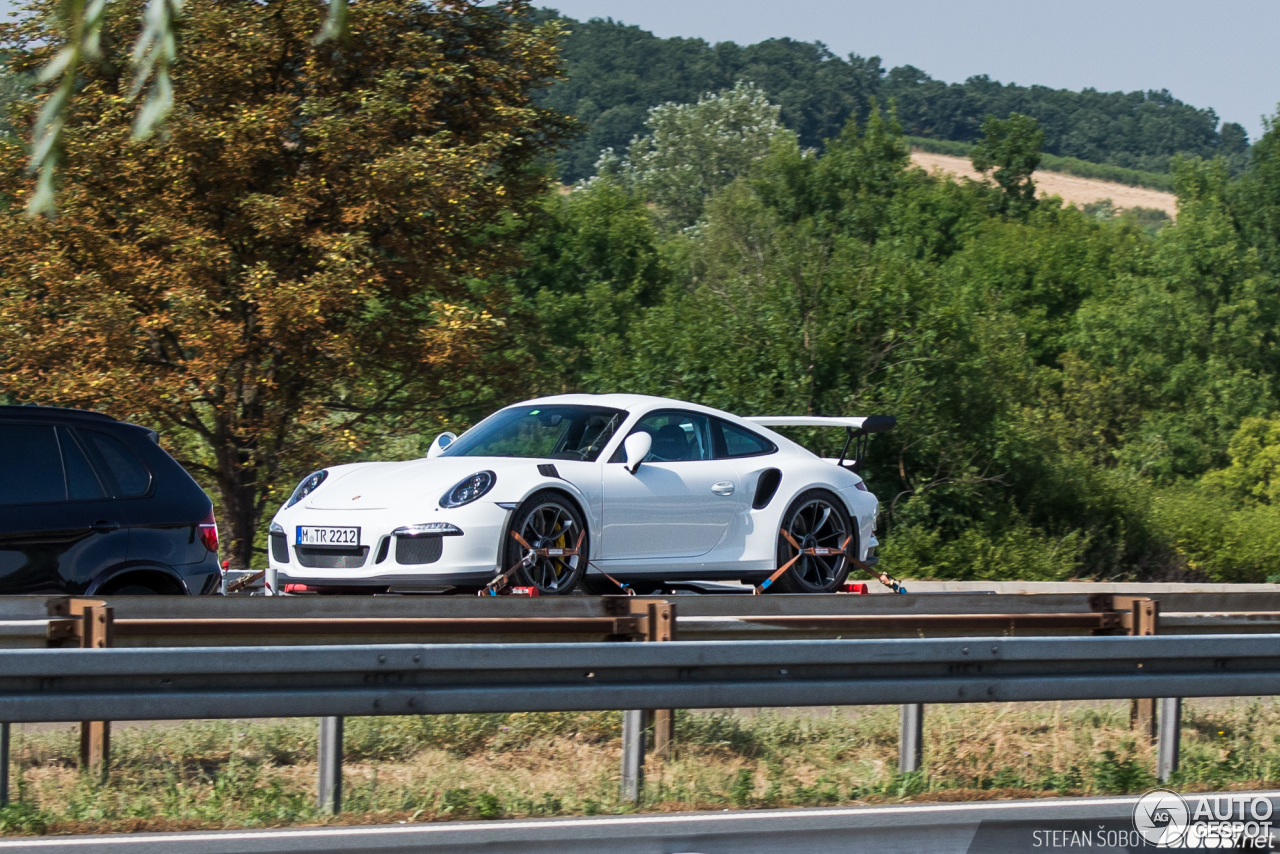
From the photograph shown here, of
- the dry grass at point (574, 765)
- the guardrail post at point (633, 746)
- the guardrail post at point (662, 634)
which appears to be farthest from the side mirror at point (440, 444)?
the guardrail post at point (633, 746)

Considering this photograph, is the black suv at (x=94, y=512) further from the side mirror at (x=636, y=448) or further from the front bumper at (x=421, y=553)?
the side mirror at (x=636, y=448)

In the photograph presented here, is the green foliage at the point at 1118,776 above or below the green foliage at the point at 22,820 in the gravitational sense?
below

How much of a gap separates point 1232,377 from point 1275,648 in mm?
34712

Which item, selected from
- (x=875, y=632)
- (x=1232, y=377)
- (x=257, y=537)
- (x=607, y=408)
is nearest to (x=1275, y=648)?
(x=875, y=632)

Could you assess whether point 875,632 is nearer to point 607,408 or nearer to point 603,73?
point 607,408

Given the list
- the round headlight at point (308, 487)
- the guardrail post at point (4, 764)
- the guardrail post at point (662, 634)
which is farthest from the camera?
the round headlight at point (308, 487)

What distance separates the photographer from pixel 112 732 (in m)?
6.07

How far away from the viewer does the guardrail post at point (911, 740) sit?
5730 mm

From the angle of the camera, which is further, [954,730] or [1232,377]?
[1232,377]

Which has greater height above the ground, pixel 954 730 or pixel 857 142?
pixel 857 142

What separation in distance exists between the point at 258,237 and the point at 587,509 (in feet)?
22.0

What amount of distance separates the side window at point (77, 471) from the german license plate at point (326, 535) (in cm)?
122

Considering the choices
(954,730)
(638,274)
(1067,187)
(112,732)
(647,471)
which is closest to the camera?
(112,732)

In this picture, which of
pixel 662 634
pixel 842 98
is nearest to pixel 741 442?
pixel 662 634
